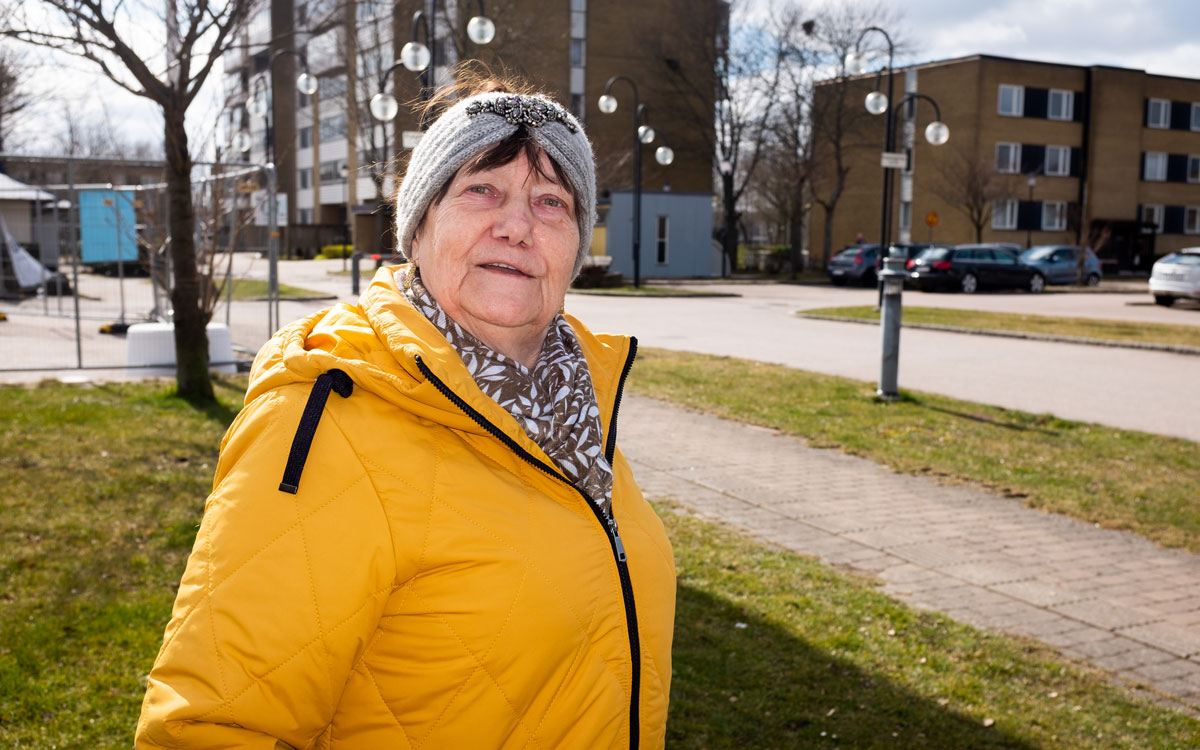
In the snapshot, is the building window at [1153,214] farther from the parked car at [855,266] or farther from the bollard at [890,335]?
the bollard at [890,335]

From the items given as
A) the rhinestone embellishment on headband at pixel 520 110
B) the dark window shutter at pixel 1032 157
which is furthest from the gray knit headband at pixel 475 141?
the dark window shutter at pixel 1032 157

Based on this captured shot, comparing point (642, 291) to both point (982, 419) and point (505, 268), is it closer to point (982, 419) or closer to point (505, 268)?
point (982, 419)

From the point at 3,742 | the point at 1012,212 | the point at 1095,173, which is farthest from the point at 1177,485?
the point at 1095,173

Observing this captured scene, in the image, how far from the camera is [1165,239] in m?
61.6

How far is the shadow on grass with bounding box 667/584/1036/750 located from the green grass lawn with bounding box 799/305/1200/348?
49.1 ft

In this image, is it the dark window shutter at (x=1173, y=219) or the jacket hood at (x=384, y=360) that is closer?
the jacket hood at (x=384, y=360)

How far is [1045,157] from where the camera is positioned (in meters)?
58.1

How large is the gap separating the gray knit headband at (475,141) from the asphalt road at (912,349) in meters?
9.39

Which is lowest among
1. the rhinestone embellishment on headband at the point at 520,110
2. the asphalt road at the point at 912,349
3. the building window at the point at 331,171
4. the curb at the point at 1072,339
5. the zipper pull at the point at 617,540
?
the asphalt road at the point at 912,349

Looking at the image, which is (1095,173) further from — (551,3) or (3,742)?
(3,742)

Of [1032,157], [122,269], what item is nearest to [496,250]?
[122,269]

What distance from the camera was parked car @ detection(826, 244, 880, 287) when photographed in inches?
1578

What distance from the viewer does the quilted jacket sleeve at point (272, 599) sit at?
154cm

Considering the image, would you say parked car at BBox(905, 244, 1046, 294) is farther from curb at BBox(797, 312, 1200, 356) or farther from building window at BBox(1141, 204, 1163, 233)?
building window at BBox(1141, 204, 1163, 233)
